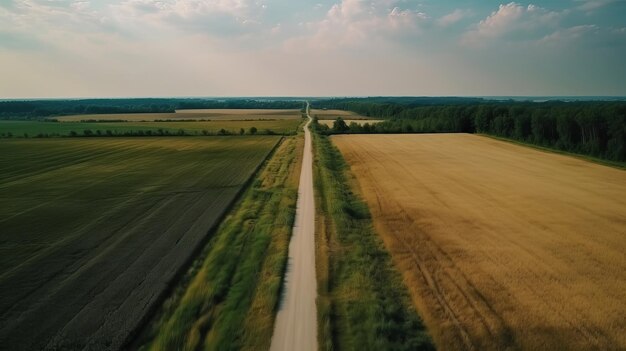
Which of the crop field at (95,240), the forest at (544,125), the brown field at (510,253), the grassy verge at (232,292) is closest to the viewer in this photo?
the grassy verge at (232,292)

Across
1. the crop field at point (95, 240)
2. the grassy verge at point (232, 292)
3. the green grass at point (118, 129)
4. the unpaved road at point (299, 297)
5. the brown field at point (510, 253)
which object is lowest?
the brown field at point (510, 253)

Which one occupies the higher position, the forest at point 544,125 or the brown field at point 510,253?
the forest at point 544,125

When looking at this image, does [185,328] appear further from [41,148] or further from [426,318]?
[41,148]

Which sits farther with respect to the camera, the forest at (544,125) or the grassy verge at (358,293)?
the forest at (544,125)

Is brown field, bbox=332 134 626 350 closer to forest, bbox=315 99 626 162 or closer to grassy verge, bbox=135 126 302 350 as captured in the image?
grassy verge, bbox=135 126 302 350

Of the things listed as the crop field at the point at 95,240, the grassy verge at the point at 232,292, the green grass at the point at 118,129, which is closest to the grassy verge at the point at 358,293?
the grassy verge at the point at 232,292

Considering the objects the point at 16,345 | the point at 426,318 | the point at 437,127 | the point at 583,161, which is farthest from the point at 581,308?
the point at 437,127

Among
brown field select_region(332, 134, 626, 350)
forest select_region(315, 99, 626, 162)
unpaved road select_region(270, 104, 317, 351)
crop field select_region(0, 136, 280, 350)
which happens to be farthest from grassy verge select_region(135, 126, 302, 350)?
forest select_region(315, 99, 626, 162)

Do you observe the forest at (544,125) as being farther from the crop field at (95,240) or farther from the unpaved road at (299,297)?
the unpaved road at (299,297)
